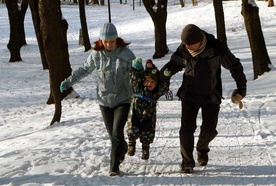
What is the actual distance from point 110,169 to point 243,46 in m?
14.9

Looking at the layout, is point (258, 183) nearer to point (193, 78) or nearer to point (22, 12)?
point (193, 78)

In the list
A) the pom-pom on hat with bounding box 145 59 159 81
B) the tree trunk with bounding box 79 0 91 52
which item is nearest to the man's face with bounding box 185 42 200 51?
the pom-pom on hat with bounding box 145 59 159 81

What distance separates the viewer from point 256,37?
1180 centimetres

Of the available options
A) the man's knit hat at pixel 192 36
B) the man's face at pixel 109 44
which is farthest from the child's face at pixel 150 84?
the man's knit hat at pixel 192 36

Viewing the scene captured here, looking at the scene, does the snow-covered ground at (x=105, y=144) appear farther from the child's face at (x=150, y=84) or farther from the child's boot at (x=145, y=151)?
the child's face at (x=150, y=84)

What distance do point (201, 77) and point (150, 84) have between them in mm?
614

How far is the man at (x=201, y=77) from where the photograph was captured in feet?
15.4

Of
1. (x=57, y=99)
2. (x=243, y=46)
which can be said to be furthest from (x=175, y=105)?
(x=243, y=46)

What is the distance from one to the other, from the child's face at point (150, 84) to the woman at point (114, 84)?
202mm

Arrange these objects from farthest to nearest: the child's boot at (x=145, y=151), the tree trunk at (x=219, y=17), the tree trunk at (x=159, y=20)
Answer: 1. the tree trunk at (x=159, y=20)
2. the tree trunk at (x=219, y=17)
3. the child's boot at (x=145, y=151)

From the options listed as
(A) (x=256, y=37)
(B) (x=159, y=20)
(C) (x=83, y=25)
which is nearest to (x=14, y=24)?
(C) (x=83, y=25)

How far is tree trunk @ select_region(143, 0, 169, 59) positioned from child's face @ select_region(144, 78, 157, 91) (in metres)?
13.3

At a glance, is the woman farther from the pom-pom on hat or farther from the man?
the man

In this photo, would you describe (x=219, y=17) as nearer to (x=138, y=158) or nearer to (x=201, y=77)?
(x=138, y=158)
